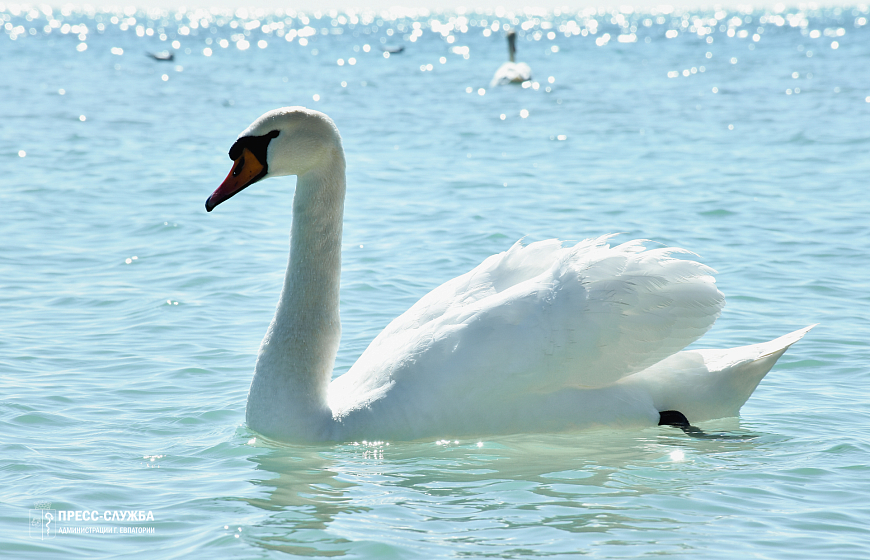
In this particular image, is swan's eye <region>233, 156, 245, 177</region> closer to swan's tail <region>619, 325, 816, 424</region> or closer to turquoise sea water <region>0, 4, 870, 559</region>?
turquoise sea water <region>0, 4, 870, 559</region>

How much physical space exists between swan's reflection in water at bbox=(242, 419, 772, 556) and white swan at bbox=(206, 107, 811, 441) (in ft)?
0.47

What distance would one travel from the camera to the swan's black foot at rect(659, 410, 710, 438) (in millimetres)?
5270

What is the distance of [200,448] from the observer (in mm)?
5188

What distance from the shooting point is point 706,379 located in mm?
5371

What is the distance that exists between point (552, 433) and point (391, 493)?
3.36ft

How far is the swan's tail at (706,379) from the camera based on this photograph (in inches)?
211

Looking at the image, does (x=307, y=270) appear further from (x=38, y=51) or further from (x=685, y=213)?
(x=38, y=51)

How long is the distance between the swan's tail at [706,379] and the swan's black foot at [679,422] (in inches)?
2.0

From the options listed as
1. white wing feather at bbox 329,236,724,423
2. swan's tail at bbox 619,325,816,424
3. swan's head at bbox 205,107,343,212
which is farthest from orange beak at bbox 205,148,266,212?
swan's tail at bbox 619,325,816,424
